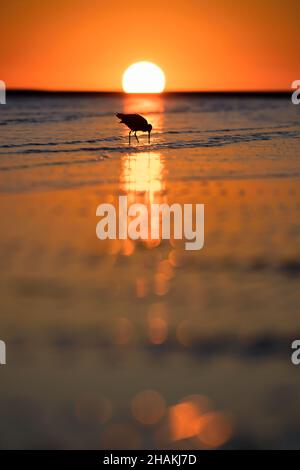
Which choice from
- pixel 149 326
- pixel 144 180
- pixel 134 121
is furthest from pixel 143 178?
pixel 149 326

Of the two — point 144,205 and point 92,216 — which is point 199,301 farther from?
point 144,205

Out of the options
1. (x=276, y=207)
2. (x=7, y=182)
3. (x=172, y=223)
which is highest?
(x=7, y=182)

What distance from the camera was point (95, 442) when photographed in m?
4.07

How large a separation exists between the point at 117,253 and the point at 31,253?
35.6 inches

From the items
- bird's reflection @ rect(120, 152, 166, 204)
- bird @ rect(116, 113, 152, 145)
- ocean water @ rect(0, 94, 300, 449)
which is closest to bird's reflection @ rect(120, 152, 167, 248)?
bird's reflection @ rect(120, 152, 166, 204)

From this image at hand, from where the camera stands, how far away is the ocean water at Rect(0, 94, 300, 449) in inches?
168

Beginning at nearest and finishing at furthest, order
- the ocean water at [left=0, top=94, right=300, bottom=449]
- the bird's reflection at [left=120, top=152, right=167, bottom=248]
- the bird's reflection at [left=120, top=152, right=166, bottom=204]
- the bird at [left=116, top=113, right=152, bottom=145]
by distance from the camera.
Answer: the ocean water at [left=0, top=94, right=300, bottom=449], the bird's reflection at [left=120, top=152, right=167, bottom=248], the bird's reflection at [left=120, top=152, right=166, bottom=204], the bird at [left=116, top=113, right=152, bottom=145]

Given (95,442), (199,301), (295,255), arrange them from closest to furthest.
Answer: (95,442) < (199,301) < (295,255)

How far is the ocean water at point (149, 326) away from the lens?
4273 millimetres

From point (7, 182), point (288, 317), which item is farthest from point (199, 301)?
point (7, 182)

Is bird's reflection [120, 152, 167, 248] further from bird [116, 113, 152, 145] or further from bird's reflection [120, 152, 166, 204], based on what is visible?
bird [116, 113, 152, 145]

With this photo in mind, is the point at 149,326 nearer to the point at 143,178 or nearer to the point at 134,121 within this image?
the point at 143,178

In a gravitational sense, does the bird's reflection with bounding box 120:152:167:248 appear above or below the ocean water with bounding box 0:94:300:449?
above

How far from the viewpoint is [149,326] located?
229 inches
